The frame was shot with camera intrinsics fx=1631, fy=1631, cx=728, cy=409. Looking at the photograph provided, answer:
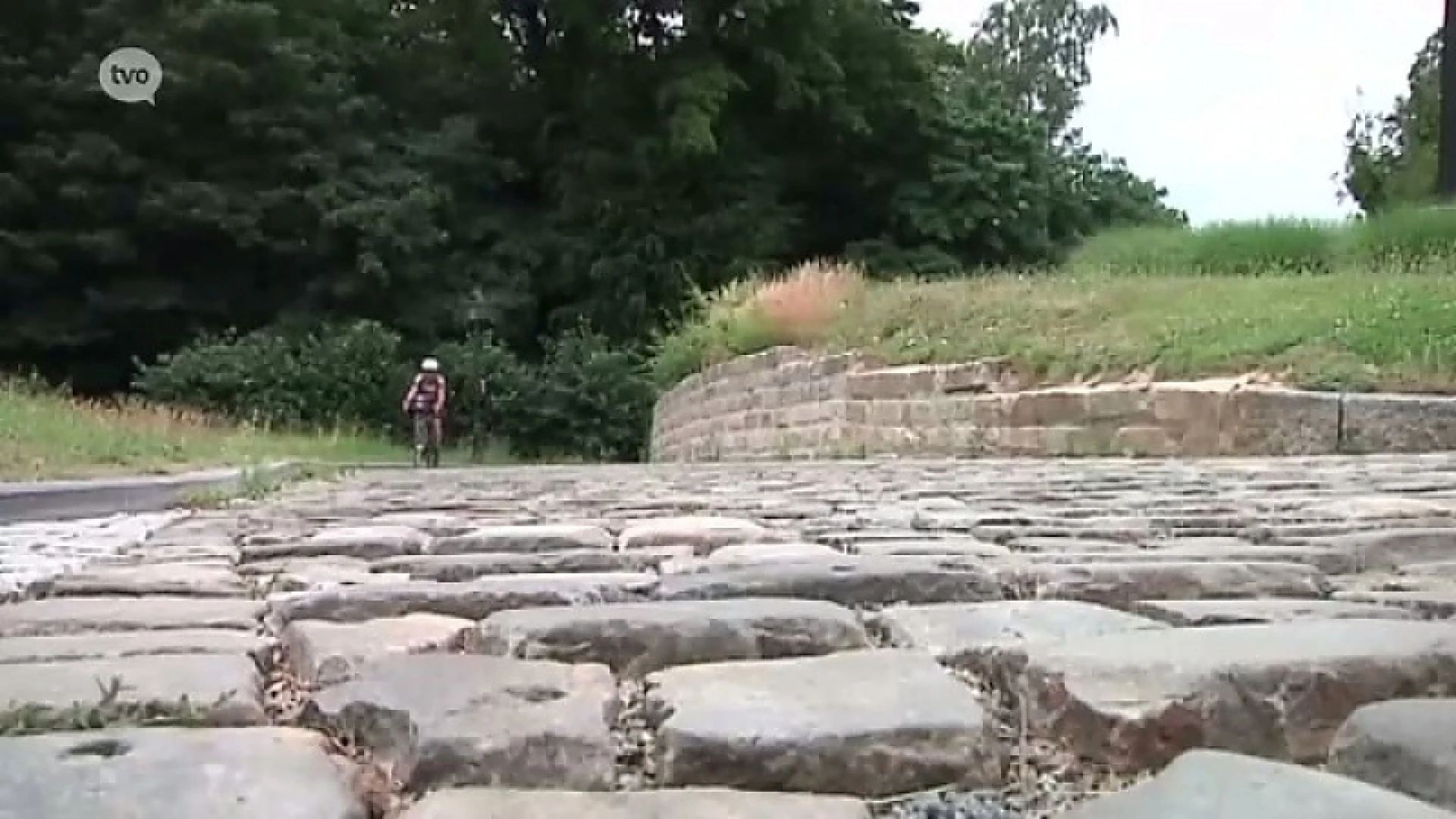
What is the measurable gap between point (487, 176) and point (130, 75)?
17297 millimetres

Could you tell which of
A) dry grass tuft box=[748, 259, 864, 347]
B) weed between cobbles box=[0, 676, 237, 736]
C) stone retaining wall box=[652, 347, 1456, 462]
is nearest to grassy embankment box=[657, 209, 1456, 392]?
dry grass tuft box=[748, 259, 864, 347]

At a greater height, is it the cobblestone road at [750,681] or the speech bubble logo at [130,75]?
the speech bubble logo at [130,75]

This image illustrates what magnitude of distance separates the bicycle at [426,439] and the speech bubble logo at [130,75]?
658 centimetres

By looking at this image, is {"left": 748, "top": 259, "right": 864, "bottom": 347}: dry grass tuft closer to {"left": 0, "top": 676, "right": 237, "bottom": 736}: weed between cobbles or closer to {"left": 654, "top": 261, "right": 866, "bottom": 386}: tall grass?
{"left": 654, "top": 261, "right": 866, "bottom": 386}: tall grass

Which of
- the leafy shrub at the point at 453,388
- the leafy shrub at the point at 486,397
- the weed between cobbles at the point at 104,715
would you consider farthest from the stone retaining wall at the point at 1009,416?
the leafy shrub at the point at 486,397

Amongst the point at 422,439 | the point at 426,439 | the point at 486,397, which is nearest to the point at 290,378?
the point at 486,397

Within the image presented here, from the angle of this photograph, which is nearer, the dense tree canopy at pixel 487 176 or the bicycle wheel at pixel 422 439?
the bicycle wheel at pixel 422 439

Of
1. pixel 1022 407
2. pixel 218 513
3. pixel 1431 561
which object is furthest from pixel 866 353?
pixel 1431 561

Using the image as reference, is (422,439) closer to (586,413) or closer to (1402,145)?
(586,413)

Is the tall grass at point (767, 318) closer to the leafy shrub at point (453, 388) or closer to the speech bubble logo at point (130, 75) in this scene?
the speech bubble logo at point (130, 75)

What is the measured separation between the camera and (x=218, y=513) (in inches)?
163

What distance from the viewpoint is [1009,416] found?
7516mm

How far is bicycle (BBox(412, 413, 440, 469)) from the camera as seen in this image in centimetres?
1271

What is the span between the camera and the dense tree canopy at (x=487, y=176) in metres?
21.4
